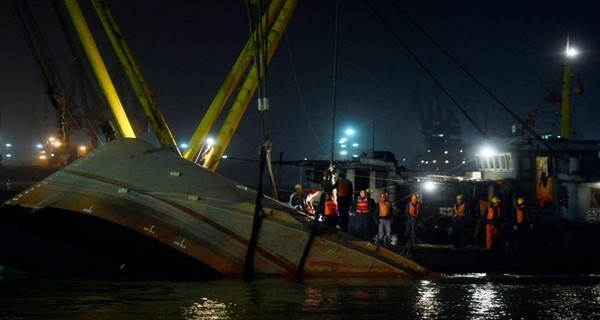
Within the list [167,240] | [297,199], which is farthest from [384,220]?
[167,240]

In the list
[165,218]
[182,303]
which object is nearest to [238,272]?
[165,218]

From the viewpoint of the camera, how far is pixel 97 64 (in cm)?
Answer: 1728

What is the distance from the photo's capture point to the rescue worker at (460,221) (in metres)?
21.4

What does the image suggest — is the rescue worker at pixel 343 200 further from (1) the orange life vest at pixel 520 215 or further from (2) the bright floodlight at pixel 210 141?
(1) the orange life vest at pixel 520 215

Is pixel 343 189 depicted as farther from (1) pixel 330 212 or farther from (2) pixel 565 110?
(2) pixel 565 110

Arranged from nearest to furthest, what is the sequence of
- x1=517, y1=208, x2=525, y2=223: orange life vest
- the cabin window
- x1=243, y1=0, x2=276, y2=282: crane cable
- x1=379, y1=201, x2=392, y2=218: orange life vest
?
1. x1=243, y1=0, x2=276, y2=282: crane cable
2. x1=517, y1=208, x2=525, y2=223: orange life vest
3. x1=379, y1=201, x2=392, y2=218: orange life vest
4. the cabin window

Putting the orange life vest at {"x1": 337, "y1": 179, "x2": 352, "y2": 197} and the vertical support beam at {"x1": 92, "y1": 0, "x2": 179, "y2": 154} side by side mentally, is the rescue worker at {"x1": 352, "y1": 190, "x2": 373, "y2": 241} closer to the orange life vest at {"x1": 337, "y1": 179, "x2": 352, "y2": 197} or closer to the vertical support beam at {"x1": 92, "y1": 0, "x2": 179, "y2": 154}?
the orange life vest at {"x1": 337, "y1": 179, "x2": 352, "y2": 197}

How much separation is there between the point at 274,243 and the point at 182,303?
3.51 meters

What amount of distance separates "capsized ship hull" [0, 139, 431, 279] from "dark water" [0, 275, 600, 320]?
2.28ft

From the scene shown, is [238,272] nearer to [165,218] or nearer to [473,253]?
[165,218]

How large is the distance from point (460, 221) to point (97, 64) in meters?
11.4

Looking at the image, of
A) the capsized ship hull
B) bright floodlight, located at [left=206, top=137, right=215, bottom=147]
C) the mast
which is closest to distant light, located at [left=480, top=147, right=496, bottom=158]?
the mast

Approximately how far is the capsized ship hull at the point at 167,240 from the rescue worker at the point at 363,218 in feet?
19.5

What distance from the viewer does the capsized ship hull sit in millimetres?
13609
